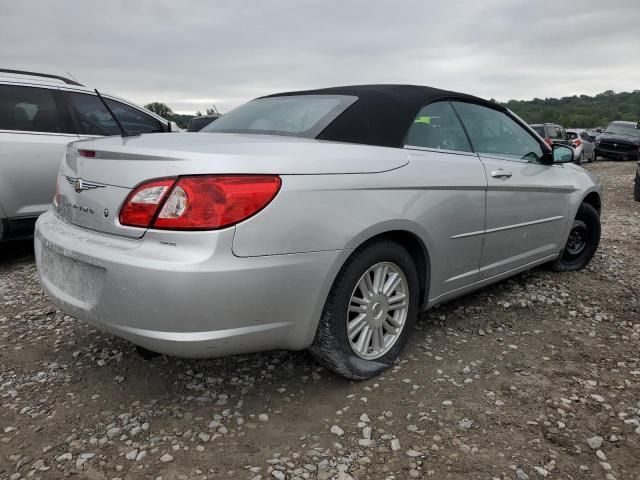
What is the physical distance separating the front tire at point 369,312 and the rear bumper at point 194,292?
0.14 metres

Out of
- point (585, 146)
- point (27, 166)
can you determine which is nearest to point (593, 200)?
point (27, 166)

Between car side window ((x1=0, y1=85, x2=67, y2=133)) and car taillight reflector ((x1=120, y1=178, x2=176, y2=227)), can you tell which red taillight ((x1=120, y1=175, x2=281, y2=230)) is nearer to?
car taillight reflector ((x1=120, y1=178, x2=176, y2=227))

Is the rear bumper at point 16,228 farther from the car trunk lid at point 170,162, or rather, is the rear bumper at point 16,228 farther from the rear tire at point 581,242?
the rear tire at point 581,242

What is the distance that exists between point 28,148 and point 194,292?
3425 mm

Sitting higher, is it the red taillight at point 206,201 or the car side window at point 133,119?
the car side window at point 133,119

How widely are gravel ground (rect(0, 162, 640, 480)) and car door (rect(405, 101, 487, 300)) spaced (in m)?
0.46

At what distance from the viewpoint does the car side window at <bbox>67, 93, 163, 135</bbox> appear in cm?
500

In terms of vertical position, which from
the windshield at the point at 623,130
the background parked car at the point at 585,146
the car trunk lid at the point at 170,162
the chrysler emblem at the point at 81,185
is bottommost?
the background parked car at the point at 585,146

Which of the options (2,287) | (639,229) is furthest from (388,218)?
(639,229)

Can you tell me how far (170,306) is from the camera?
196 cm

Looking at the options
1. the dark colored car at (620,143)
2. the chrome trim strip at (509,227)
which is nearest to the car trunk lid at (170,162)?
the chrome trim strip at (509,227)

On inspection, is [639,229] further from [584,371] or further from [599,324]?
[584,371]

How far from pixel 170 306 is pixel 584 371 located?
7.01 feet

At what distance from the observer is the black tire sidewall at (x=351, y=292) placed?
93.0 inches
